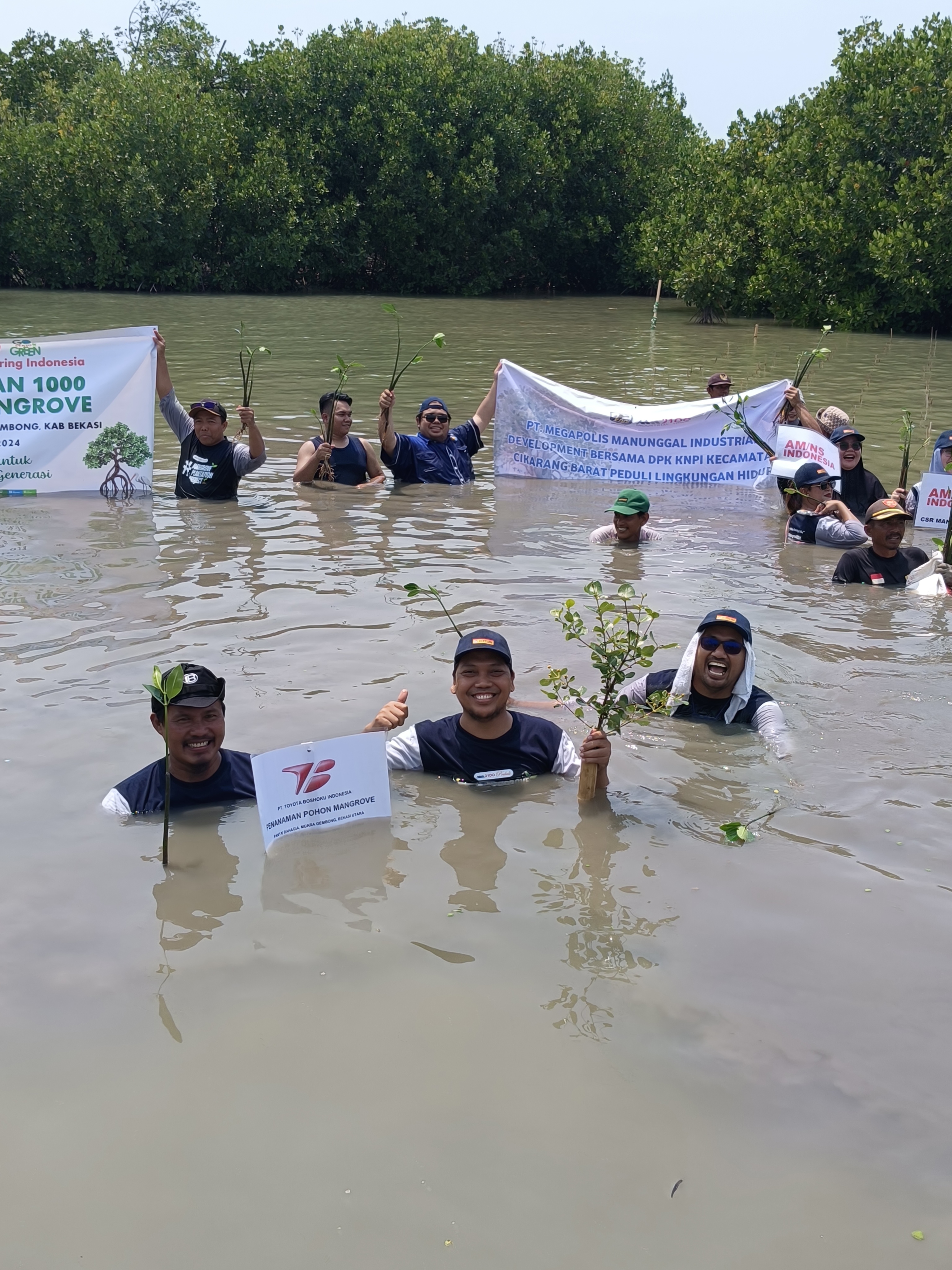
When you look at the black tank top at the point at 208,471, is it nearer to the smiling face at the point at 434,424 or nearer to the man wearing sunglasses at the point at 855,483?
the smiling face at the point at 434,424

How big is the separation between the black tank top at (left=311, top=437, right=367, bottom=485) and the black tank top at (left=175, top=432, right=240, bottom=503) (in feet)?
3.99

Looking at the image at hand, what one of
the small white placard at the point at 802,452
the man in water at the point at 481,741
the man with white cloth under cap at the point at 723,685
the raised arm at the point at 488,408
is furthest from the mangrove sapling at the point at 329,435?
the man in water at the point at 481,741

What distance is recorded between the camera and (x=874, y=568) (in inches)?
390

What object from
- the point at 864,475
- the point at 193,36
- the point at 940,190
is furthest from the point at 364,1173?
the point at 193,36

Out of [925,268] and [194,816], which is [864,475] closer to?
[194,816]

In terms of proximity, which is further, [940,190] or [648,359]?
[940,190]

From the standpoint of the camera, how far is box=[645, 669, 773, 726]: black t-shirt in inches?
272

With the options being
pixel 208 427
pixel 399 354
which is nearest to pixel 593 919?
pixel 208 427

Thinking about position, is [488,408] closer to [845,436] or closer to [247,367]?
[845,436]

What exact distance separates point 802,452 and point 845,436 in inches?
19.2

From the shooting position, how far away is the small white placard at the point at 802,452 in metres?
12.0

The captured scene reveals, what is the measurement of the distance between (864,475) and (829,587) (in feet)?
7.98

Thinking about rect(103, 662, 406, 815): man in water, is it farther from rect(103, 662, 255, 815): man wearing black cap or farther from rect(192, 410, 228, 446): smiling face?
rect(192, 410, 228, 446): smiling face

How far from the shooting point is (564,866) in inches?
213
